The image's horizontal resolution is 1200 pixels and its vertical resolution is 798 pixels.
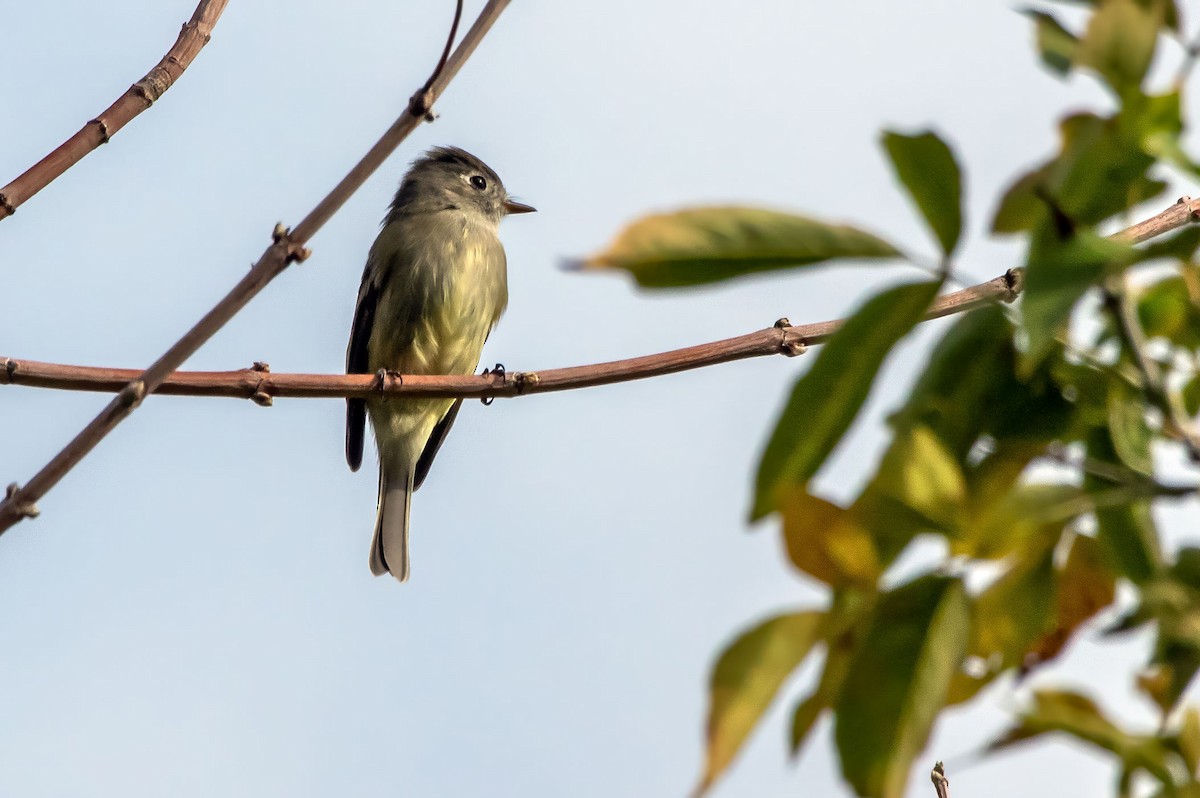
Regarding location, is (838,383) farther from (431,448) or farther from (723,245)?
(431,448)

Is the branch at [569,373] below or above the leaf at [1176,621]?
above

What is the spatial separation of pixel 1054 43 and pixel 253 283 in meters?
1.64

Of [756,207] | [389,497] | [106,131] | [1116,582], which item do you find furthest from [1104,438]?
[389,497]

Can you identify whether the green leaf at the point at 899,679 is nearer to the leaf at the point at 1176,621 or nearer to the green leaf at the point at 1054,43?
the leaf at the point at 1176,621

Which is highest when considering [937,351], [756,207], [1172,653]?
[756,207]

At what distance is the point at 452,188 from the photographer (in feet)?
27.8

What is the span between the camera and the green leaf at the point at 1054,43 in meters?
1.01

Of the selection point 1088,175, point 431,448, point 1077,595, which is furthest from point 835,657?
point 431,448

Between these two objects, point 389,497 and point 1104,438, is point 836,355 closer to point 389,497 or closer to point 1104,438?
point 1104,438

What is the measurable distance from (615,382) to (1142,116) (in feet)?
7.89

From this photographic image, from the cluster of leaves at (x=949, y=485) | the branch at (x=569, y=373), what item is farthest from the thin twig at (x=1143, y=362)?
the branch at (x=569, y=373)

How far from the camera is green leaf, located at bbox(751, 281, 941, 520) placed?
104 centimetres

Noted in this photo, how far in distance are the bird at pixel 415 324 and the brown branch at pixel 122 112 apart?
3899mm

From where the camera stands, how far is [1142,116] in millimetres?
977
